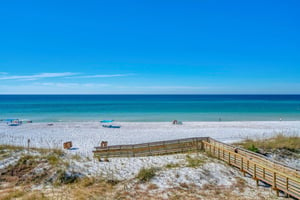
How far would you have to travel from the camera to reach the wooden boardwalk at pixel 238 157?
722 cm

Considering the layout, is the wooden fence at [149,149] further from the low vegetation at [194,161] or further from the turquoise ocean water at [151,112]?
the turquoise ocean water at [151,112]

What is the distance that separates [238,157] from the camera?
379 inches

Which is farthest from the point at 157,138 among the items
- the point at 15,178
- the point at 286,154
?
the point at 15,178

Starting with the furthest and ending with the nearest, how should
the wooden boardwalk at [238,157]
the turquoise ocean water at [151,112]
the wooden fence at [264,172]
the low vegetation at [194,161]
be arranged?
1. the turquoise ocean water at [151,112]
2. the low vegetation at [194,161]
3. the wooden boardwalk at [238,157]
4. the wooden fence at [264,172]

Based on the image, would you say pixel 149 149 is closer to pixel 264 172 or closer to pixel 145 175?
pixel 145 175

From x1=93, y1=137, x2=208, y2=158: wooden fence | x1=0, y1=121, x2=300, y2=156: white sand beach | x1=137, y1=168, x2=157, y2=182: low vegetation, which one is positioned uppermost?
x1=137, y1=168, x2=157, y2=182: low vegetation

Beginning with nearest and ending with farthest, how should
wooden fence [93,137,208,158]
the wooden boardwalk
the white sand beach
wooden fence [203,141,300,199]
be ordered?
wooden fence [203,141,300,199]
the wooden boardwalk
wooden fence [93,137,208,158]
the white sand beach

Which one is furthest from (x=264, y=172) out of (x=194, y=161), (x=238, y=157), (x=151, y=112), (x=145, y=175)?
(x=151, y=112)

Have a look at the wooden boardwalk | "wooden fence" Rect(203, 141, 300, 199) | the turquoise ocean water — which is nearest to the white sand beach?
the wooden boardwalk

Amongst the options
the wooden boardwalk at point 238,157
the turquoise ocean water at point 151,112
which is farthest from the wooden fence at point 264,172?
the turquoise ocean water at point 151,112

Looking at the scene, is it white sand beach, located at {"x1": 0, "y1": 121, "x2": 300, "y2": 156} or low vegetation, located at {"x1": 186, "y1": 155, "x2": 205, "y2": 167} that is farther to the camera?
white sand beach, located at {"x1": 0, "y1": 121, "x2": 300, "y2": 156}

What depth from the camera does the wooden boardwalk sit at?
7.22 meters

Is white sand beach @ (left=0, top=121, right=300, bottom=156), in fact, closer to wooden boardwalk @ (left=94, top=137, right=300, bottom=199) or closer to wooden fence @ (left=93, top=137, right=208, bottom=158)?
wooden fence @ (left=93, top=137, right=208, bottom=158)

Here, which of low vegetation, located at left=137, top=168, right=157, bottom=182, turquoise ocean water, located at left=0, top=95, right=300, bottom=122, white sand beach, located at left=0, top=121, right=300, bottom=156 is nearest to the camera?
low vegetation, located at left=137, top=168, right=157, bottom=182
